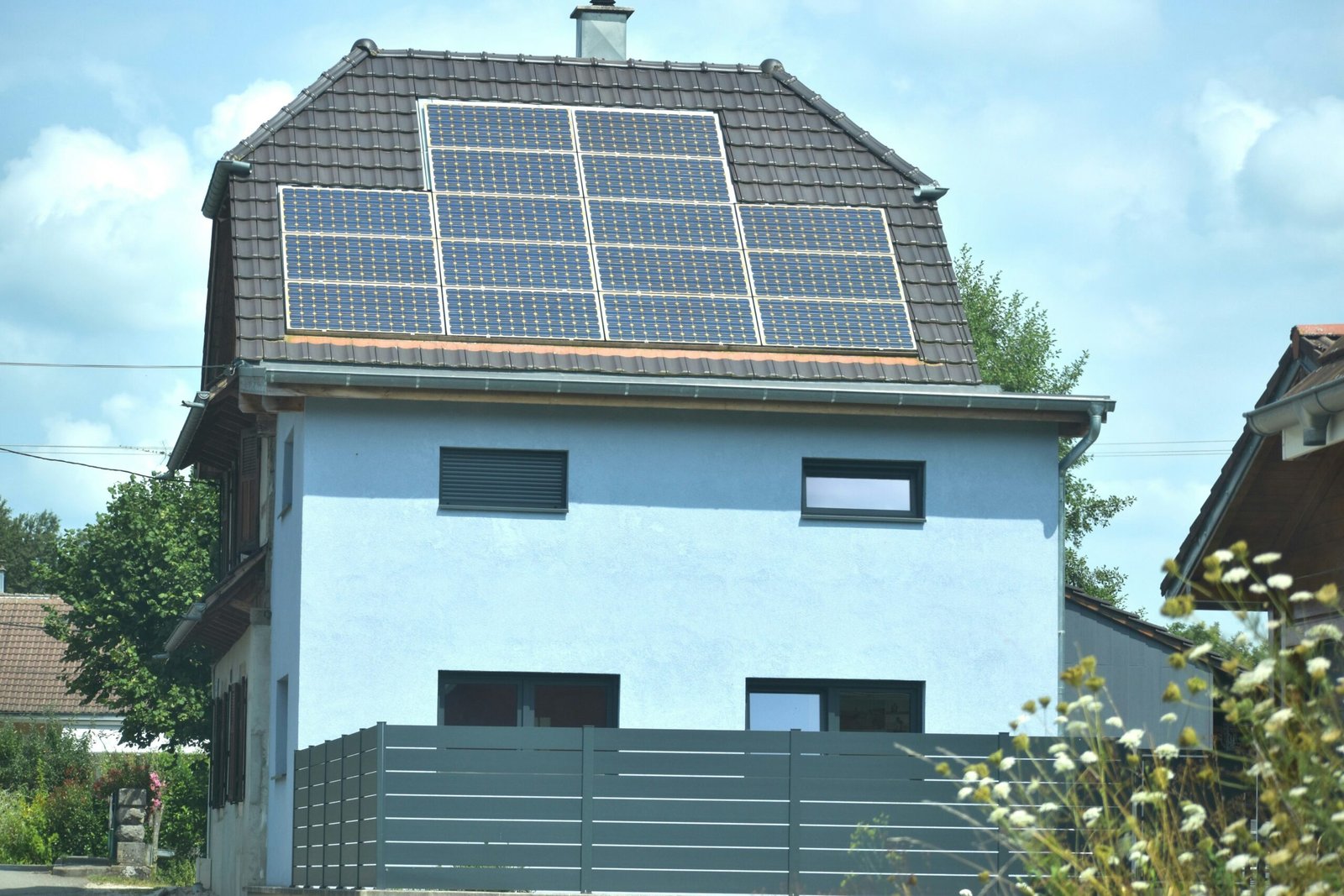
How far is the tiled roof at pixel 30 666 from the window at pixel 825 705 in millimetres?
38624

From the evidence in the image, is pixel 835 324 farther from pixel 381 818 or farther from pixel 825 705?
pixel 381 818

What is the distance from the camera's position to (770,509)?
57.3 feet

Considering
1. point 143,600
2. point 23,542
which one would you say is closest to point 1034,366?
point 143,600

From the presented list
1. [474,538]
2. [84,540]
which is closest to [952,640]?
[474,538]

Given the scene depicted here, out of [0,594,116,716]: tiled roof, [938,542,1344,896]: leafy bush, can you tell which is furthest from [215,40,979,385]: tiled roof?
[0,594,116,716]: tiled roof

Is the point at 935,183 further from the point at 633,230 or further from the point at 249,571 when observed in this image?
the point at 249,571

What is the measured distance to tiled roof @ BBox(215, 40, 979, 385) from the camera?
17.5 metres

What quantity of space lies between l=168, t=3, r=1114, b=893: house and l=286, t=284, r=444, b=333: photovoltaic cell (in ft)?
A: 0.10

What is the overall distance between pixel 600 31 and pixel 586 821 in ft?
41.2

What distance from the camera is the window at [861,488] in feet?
58.2

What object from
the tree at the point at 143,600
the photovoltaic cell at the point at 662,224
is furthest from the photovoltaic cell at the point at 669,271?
the tree at the point at 143,600

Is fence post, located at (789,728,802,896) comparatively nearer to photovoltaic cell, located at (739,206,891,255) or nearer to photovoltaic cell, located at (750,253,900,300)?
photovoltaic cell, located at (750,253,900,300)

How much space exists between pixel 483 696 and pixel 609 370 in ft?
10.5

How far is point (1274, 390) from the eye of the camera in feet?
33.9
